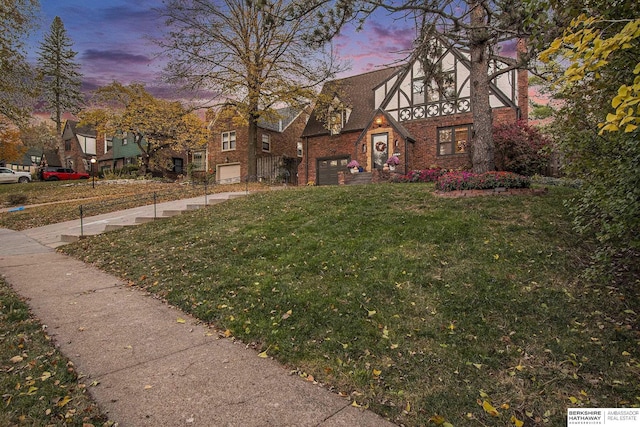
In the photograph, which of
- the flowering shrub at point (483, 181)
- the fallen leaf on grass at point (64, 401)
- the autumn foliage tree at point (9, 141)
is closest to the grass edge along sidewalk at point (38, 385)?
the fallen leaf on grass at point (64, 401)

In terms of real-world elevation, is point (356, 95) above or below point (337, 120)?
above

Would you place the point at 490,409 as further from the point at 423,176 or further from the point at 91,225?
the point at 423,176

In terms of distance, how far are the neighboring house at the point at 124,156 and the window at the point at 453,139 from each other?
2786cm

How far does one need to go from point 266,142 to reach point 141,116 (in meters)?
9.47

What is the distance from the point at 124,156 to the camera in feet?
134

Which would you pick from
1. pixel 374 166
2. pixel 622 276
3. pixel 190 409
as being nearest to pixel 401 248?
pixel 622 276

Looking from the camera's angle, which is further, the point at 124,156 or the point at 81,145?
the point at 81,145

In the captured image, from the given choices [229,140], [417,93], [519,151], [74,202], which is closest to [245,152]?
[229,140]

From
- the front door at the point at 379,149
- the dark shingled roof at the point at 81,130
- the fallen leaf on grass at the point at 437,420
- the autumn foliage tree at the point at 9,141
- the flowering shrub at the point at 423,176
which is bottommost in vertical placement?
the fallen leaf on grass at the point at 437,420

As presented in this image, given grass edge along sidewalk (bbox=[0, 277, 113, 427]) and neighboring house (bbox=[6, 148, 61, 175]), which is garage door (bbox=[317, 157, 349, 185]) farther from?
neighboring house (bbox=[6, 148, 61, 175])

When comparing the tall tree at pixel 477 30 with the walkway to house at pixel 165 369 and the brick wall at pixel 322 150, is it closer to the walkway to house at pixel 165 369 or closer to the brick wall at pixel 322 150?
the walkway to house at pixel 165 369

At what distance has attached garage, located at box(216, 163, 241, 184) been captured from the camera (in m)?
29.1

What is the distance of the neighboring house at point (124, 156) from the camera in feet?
124

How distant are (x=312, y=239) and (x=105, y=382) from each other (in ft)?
15.0
